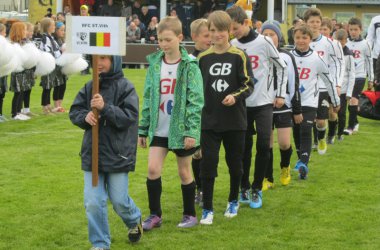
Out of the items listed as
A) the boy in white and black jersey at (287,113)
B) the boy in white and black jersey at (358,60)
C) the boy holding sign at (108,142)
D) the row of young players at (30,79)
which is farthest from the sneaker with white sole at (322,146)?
the boy holding sign at (108,142)

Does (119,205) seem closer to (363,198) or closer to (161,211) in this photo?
(161,211)

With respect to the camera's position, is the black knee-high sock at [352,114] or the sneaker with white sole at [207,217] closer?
the sneaker with white sole at [207,217]

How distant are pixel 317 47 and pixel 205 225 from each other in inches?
201

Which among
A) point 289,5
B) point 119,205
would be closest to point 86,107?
point 119,205

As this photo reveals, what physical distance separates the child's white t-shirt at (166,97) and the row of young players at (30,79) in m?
8.71

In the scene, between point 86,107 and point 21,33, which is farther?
point 21,33

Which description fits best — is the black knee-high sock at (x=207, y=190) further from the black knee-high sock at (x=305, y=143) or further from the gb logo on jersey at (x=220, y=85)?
the black knee-high sock at (x=305, y=143)

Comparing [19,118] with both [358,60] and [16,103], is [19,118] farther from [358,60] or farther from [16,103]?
[358,60]

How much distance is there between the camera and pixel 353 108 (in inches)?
603

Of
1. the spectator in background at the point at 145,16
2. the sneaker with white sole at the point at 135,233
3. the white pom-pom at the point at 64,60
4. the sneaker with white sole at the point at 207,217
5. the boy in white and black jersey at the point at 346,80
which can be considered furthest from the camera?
the spectator in background at the point at 145,16

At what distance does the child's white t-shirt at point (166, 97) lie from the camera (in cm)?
759

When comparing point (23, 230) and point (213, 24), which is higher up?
point (213, 24)

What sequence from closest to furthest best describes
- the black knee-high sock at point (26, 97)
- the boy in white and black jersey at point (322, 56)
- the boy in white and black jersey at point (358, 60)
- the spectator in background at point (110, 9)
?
the boy in white and black jersey at point (322, 56) → the boy in white and black jersey at point (358, 60) → the black knee-high sock at point (26, 97) → the spectator in background at point (110, 9)

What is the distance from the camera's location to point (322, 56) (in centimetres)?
1235
